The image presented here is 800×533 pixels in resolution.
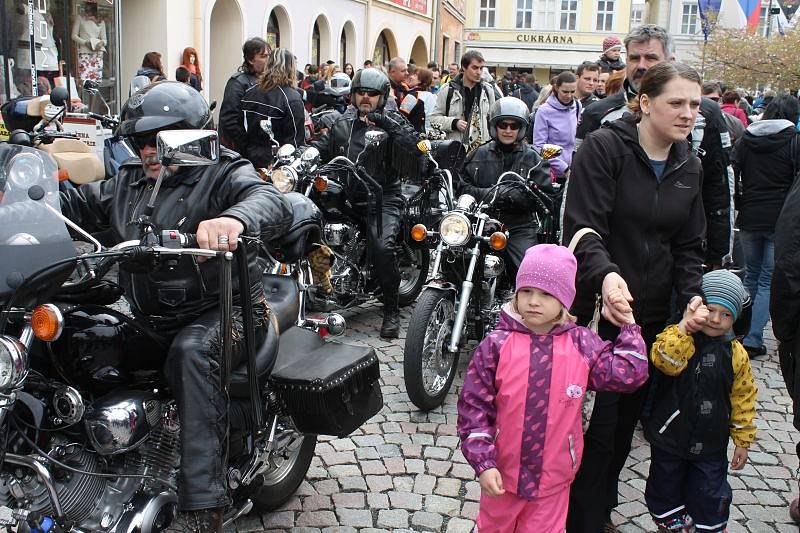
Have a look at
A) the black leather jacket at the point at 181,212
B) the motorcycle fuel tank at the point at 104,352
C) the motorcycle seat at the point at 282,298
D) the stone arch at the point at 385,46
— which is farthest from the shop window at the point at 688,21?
the motorcycle fuel tank at the point at 104,352

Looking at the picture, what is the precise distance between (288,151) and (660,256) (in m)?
3.32

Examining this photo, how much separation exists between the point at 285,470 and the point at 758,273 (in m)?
4.61

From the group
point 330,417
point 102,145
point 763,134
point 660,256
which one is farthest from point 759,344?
point 102,145

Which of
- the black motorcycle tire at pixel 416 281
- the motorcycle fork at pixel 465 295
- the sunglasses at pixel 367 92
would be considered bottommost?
the black motorcycle tire at pixel 416 281

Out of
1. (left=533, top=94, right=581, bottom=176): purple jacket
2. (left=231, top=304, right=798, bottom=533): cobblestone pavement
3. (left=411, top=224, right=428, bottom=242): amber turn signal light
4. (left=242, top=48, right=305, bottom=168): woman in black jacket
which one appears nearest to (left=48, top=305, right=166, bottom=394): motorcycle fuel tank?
(left=231, top=304, right=798, bottom=533): cobblestone pavement

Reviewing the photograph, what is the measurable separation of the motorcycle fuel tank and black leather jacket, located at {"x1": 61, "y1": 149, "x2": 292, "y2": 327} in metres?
0.10

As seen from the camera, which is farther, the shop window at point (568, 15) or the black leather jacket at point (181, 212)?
the shop window at point (568, 15)

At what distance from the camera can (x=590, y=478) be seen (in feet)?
10.8

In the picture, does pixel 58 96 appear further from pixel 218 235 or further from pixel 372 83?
pixel 372 83

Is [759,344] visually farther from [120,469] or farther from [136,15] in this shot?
[136,15]

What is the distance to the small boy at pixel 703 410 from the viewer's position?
3.25m

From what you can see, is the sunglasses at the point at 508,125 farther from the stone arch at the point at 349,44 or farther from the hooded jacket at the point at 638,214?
the stone arch at the point at 349,44

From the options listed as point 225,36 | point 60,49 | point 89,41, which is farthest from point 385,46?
point 60,49

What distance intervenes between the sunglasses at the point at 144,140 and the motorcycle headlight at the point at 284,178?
2.65 meters
